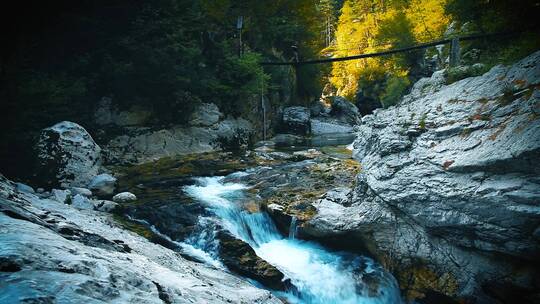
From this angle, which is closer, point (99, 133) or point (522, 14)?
point (522, 14)

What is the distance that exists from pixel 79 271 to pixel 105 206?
5417 millimetres

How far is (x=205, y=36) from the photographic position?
699 inches

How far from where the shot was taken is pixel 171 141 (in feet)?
50.2

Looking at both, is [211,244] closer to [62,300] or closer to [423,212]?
[423,212]

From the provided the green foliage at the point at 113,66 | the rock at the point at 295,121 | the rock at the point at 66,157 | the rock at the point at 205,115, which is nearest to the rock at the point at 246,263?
the rock at the point at 66,157

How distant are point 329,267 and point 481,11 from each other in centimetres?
882

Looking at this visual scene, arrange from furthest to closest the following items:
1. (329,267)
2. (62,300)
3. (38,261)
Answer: (329,267) < (38,261) < (62,300)

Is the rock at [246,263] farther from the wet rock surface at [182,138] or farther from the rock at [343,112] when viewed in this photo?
the rock at [343,112]

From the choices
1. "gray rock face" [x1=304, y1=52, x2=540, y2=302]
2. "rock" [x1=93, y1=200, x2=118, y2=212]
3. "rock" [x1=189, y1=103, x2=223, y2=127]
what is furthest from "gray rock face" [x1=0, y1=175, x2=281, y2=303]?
"rock" [x1=189, y1=103, x2=223, y2=127]

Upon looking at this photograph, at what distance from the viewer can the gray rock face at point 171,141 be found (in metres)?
13.7

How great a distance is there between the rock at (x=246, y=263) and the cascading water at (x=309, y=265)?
30 cm

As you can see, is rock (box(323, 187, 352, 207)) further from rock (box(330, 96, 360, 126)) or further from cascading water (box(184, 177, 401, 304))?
rock (box(330, 96, 360, 126))

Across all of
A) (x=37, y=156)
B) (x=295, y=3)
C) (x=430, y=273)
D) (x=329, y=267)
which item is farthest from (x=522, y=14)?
(x=295, y=3)

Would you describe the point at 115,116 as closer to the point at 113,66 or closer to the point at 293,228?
the point at 113,66
